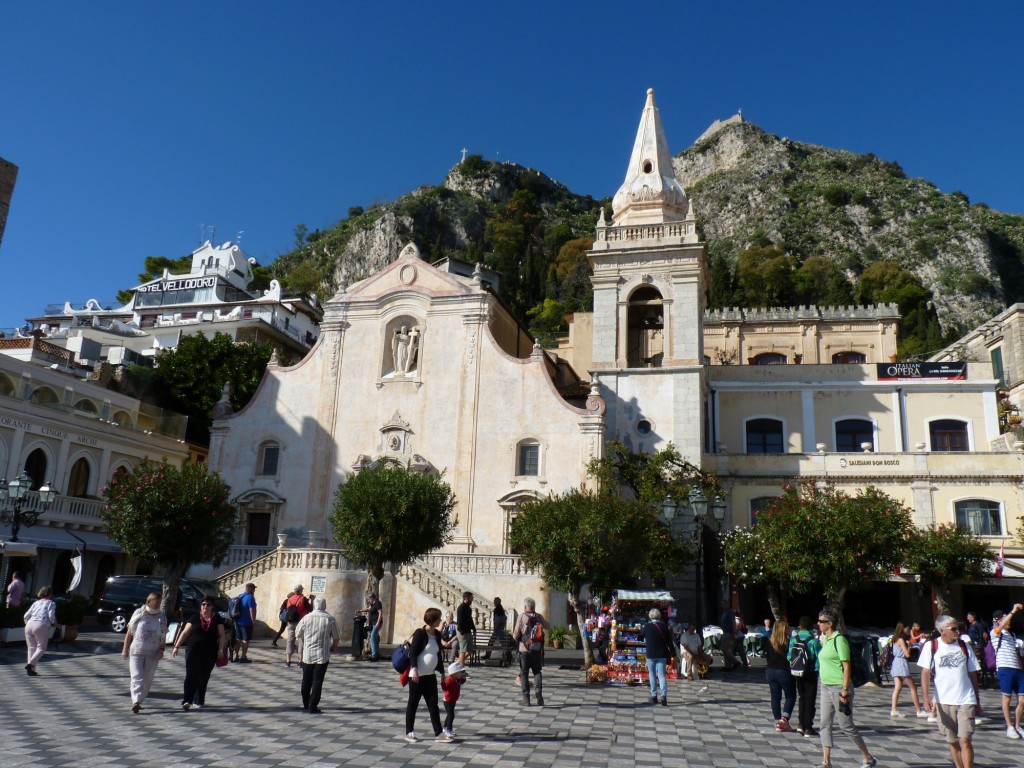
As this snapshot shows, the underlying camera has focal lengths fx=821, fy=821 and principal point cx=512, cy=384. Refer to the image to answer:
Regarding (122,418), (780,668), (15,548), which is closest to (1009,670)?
(780,668)

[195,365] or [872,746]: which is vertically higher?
[195,365]

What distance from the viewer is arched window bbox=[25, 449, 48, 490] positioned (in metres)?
31.0

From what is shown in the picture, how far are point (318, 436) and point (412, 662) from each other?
2412cm

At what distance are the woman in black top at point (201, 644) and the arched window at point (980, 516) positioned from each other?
88.9 ft

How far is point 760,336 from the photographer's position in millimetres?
53031

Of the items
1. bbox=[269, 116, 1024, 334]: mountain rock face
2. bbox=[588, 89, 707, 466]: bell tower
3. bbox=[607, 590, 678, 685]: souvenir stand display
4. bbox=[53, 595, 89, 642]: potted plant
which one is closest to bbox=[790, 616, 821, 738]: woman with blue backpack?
bbox=[607, 590, 678, 685]: souvenir stand display

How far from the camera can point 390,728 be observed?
37.3ft

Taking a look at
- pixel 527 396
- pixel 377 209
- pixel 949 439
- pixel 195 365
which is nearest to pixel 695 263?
pixel 527 396

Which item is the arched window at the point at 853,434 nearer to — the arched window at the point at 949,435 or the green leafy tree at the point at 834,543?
the arched window at the point at 949,435

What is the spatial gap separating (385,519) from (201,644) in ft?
31.5

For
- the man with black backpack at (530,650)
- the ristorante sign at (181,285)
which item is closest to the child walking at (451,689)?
the man with black backpack at (530,650)

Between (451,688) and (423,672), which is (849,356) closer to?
(451,688)

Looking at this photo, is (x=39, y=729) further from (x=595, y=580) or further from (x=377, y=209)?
(x=377, y=209)

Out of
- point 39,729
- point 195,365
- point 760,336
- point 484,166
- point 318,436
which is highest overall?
point 484,166
